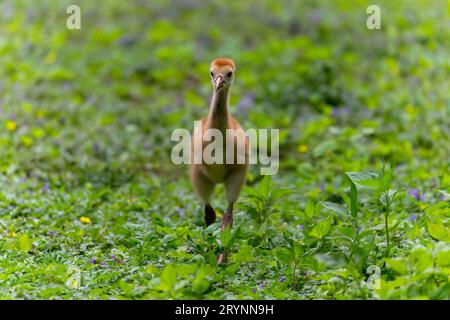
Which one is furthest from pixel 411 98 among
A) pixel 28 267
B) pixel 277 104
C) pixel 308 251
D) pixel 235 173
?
pixel 28 267

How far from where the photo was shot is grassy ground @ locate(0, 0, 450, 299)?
5.61m

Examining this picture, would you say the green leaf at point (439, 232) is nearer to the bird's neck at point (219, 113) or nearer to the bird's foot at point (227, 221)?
the bird's foot at point (227, 221)

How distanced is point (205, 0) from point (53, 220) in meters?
8.00

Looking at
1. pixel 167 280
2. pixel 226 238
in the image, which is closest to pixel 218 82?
pixel 226 238

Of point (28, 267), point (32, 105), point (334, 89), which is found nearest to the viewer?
point (28, 267)

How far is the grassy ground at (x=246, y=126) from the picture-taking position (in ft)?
18.4

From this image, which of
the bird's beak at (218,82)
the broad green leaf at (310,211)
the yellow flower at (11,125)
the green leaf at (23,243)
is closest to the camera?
the green leaf at (23,243)

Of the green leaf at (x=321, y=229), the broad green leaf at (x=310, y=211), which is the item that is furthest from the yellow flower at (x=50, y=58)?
the green leaf at (x=321, y=229)

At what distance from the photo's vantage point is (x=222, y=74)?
6.53 m

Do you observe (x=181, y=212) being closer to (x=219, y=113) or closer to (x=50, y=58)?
(x=219, y=113)

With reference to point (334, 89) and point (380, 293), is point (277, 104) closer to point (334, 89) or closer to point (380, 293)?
point (334, 89)

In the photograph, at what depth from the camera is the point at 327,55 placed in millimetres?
11367

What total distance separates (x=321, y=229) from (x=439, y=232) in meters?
0.85

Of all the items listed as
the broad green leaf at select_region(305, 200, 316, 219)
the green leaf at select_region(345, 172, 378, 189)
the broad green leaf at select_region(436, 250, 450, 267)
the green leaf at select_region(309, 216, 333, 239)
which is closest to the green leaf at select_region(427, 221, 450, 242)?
the broad green leaf at select_region(436, 250, 450, 267)
